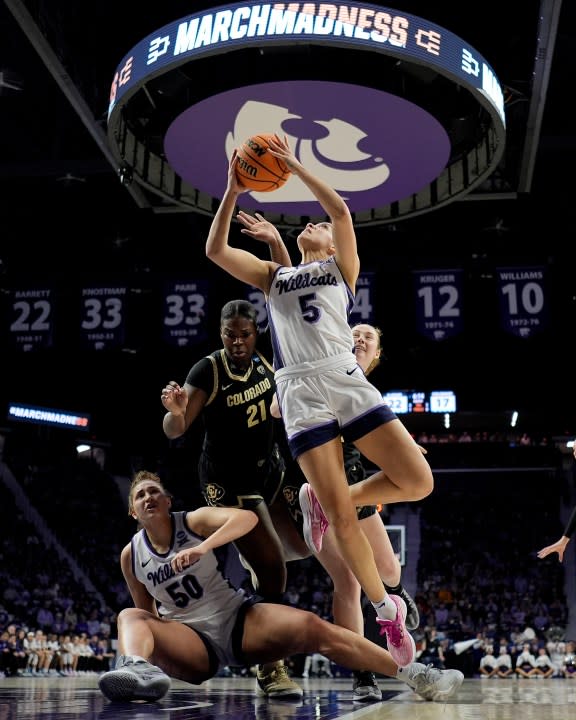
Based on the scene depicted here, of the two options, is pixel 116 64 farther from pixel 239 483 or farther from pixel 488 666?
pixel 488 666

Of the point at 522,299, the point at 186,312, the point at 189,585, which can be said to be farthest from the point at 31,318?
the point at 189,585

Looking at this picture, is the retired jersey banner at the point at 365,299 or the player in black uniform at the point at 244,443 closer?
the player in black uniform at the point at 244,443

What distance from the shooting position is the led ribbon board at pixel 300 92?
8133 millimetres

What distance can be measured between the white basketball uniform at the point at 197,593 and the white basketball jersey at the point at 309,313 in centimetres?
109

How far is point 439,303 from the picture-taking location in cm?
1563

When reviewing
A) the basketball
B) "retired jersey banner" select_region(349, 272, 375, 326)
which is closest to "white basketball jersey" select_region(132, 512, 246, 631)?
the basketball

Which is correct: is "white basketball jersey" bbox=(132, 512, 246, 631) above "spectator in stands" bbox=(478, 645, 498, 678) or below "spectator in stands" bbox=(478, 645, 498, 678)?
above

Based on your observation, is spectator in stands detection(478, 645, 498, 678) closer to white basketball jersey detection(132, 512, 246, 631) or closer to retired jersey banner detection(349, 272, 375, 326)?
retired jersey banner detection(349, 272, 375, 326)

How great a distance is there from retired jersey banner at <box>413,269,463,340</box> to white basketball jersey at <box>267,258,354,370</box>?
37.2 ft

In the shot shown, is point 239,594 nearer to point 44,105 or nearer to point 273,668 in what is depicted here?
point 273,668

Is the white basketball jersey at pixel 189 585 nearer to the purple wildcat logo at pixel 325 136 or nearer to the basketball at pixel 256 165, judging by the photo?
the basketball at pixel 256 165

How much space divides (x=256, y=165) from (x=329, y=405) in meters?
1.53

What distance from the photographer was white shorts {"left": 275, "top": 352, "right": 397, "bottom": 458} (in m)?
4.02

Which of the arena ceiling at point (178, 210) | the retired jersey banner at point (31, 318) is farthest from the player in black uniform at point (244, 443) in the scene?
the retired jersey banner at point (31, 318)
